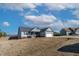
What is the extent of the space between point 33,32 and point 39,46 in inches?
9.1

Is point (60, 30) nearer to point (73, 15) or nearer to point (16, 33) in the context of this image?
point (73, 15)

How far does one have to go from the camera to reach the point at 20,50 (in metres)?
5.05

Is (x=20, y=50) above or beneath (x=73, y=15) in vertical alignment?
beneath

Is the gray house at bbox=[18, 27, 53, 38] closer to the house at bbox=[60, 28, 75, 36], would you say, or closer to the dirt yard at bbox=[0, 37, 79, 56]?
the dirt yard at bbox=[0, 37, 79, 56]

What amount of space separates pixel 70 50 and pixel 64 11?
60 cm

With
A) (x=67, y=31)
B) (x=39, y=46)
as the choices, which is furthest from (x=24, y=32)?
(x=67, y=31)

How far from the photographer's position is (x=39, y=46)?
5.05m

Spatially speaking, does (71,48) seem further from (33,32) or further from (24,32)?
(24,32)

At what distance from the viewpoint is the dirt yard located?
5027 mm

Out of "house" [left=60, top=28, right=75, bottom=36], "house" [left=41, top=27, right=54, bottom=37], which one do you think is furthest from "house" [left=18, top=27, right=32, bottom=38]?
"house" [left=60, top=28, right=75, bottom=36]

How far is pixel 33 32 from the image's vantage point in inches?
200

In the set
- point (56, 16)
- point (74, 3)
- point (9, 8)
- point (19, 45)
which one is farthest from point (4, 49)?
point (74, 3)

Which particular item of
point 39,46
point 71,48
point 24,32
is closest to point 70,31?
point 71,48

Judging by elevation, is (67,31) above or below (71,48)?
above
